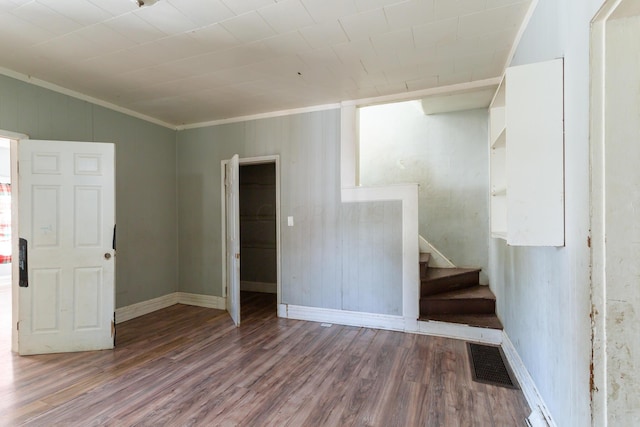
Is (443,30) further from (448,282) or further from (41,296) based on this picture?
(41,296)

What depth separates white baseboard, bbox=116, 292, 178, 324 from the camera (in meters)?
3.75

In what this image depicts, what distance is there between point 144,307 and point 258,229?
218cm

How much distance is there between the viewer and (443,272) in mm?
3855

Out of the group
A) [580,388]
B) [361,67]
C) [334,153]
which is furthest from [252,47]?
[580,388]

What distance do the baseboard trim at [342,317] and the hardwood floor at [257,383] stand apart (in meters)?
0.14

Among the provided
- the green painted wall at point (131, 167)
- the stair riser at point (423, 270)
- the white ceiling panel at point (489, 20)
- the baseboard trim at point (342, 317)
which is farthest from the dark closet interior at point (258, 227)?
the white ceiling panel at point (489, 20)

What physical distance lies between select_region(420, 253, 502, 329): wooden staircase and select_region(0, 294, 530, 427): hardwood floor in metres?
0.31

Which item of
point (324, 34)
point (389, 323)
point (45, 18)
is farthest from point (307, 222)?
point (45, 18)

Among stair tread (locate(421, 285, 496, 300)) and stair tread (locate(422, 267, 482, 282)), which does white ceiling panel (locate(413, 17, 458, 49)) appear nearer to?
stair tread (locate(422, 267, 482, 282))

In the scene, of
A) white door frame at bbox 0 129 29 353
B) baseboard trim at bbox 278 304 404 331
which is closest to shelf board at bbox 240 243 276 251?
baseboard trim at bbox 278 304 404 331

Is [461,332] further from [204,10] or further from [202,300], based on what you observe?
[204,10]

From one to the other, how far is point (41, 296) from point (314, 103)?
11.2ft

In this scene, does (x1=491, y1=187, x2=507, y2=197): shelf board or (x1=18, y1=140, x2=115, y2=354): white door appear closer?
(x1=491, y1=187, x2=507, y2=197): shelf board

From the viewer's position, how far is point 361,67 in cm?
279
